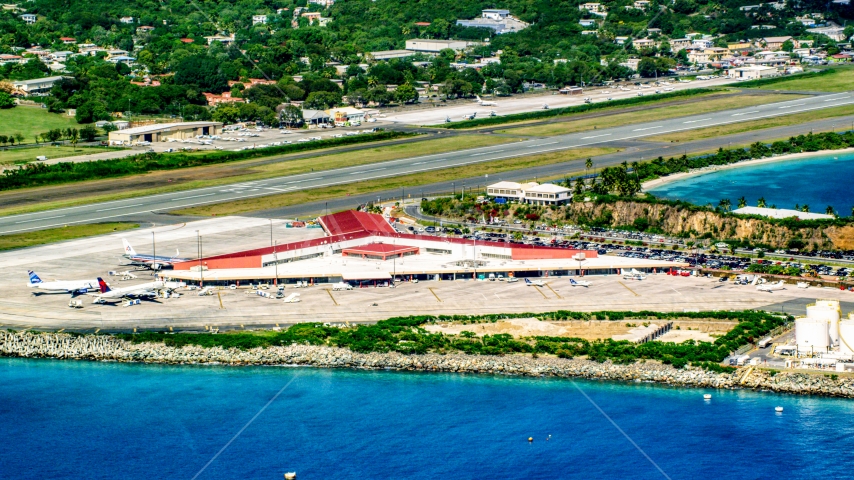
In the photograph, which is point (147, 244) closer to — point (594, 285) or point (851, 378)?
point (594, 285)

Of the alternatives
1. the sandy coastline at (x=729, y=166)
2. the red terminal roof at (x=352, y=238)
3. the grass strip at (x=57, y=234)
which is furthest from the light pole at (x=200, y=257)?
the sandy coastline at (x=729, y=166)

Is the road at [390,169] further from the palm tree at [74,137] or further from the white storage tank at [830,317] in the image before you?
the white storage tank at [830,317]

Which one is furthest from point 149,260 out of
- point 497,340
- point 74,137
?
point 74,137

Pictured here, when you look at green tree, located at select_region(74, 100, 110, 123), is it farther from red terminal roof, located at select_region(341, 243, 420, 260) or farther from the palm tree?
red terminal roof, located at select_region(341, 243, 420, 260)

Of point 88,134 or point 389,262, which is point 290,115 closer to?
point 88,134

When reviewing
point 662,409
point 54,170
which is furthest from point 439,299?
point 54,170

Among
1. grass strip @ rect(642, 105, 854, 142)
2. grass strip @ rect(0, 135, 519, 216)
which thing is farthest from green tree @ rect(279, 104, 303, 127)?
grass strip @ rect(642, 105, 854, 142)
